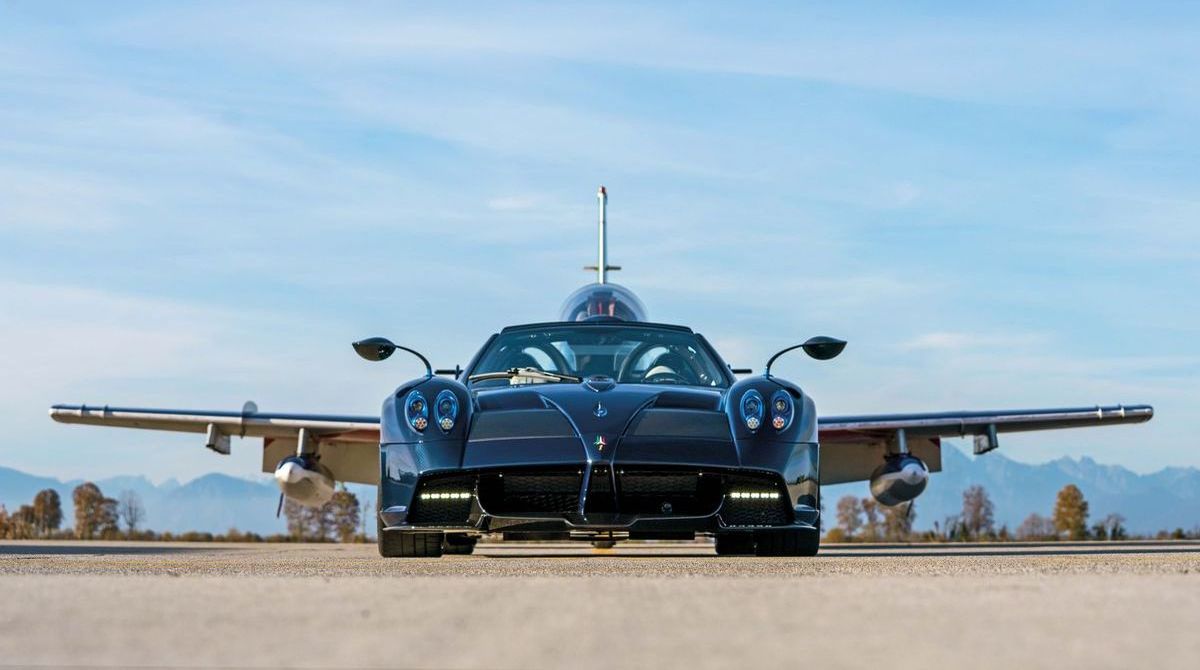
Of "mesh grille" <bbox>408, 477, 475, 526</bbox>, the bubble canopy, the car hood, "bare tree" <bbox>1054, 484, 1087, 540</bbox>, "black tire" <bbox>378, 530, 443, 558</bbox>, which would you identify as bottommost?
"black tire" <bbox>378, 530, 443, 558</bbox>

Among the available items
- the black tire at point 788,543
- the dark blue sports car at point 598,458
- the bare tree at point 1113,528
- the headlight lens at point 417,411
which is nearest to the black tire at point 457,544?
the dark blue sports car at point 598,458

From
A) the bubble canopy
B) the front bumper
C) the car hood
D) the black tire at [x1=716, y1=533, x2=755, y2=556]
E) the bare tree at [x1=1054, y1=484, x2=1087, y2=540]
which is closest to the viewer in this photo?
the front bumper

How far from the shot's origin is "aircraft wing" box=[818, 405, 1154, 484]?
18.7 m

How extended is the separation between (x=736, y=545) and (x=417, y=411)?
2.12 m

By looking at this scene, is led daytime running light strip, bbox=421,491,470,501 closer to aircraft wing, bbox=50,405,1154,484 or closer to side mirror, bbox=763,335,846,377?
side mirror, bbox=763,335,846,377

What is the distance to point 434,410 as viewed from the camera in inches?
321

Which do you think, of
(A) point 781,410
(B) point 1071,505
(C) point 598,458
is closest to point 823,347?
(A) point 781,410

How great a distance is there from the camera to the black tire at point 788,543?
27.8 feet

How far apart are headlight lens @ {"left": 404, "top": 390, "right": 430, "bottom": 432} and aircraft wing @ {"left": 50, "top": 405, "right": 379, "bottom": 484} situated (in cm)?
1037

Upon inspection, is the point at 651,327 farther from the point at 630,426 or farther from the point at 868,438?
the point at 868,438

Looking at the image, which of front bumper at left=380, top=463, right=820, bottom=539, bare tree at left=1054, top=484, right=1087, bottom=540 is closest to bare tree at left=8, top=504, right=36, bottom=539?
front bumper at left=380, top=463, right=820, bottom=539

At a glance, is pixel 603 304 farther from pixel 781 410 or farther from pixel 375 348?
pixel 781 410

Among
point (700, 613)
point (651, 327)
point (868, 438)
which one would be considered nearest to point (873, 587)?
A: point (700, 613)

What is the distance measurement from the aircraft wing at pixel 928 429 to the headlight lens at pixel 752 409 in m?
10.0
